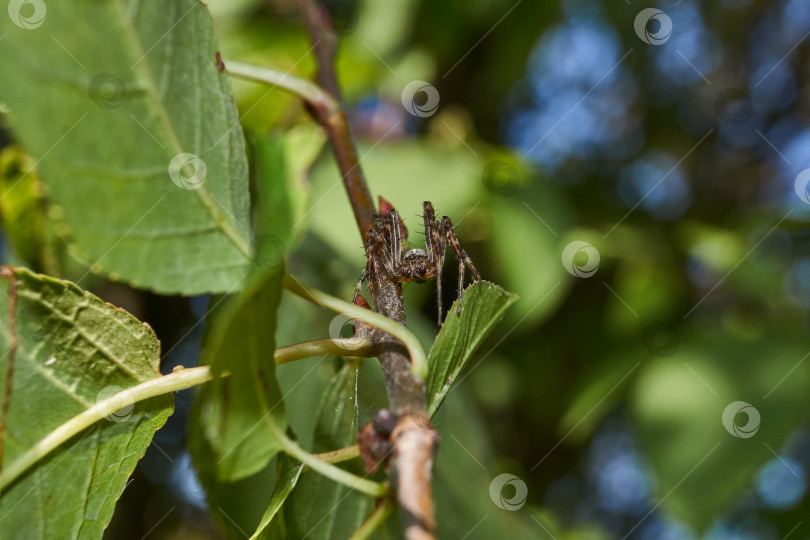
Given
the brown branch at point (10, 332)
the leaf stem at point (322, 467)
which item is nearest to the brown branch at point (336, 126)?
the leaf stem at point (322, 467)

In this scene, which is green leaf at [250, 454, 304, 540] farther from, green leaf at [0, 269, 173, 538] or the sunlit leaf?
the sunlit leaf

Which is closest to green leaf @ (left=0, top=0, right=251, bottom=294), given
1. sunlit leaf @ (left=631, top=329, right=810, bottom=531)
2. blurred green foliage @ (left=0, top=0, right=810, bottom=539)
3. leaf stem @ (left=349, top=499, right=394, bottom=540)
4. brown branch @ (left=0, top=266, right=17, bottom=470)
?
brown branch @ (left=0, top=266, right=17, bottom=470)

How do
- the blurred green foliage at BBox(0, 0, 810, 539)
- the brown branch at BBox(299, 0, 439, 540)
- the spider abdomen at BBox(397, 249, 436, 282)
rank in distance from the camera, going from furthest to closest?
the blurred green foliage at BBox(0, 0, 810, 539) → the spider abdomen at BBox(397, 249, 436, 282) → the brown branch at BBox(299, 0, 439, 540)

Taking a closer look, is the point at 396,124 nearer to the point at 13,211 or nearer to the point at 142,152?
the point at 13,211

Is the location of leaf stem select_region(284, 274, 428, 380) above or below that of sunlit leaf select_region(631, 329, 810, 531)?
above

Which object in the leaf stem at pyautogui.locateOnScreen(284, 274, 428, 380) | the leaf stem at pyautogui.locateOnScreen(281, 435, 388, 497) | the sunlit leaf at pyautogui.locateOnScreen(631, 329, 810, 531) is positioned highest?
the leaf stem at pyautogui.locateOnScreen(284, 274, 428, 380)

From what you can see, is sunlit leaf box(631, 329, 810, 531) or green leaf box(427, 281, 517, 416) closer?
green leaf box(427, 281, 517, 416)

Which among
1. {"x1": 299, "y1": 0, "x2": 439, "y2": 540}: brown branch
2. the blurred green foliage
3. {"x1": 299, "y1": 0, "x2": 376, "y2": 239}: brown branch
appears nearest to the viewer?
{"x1": 299, "y1": 0, "x2": 439, "y2": 540}: brown branch
